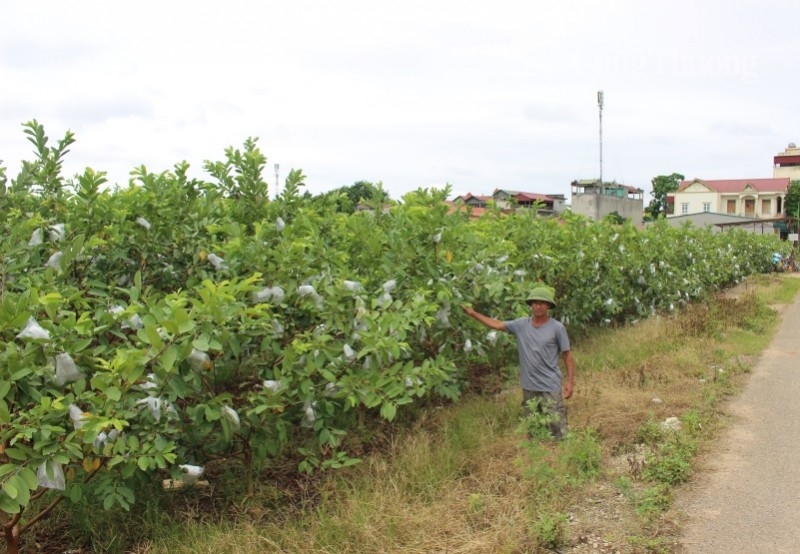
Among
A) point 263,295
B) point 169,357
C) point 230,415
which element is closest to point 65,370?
point 169,357

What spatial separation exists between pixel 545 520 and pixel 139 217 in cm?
290

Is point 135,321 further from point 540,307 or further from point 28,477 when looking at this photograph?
point 540,307

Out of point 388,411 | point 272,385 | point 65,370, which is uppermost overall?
point 65,370

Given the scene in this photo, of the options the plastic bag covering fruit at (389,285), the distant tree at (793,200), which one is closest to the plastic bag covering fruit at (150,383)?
the plastic bag covering fruit at (389,285)

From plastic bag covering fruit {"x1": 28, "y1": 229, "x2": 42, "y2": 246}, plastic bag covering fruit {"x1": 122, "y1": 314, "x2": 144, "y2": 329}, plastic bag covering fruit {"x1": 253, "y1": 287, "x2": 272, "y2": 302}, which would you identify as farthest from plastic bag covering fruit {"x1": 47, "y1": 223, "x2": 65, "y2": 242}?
plastic bag covering fruit {"x1": 253, "y1": 287, "x2": 272, "y2": 302}

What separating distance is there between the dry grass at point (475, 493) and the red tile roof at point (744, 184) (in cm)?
7514

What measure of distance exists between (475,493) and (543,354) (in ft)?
4.41

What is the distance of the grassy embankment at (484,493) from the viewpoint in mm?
3438

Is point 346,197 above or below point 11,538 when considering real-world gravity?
above

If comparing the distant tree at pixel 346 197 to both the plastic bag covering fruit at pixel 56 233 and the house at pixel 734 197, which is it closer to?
the plastic bag covering fruit at pixel 56 233

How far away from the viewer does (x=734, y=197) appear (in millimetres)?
74375

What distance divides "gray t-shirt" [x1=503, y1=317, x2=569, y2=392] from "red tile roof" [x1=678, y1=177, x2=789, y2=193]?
7673 cm

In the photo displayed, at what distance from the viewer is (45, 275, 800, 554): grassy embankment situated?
344cm

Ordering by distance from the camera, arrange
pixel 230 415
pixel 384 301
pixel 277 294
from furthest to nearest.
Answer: pixel 384 301 → pixel 277 294 → pixel 230 415
